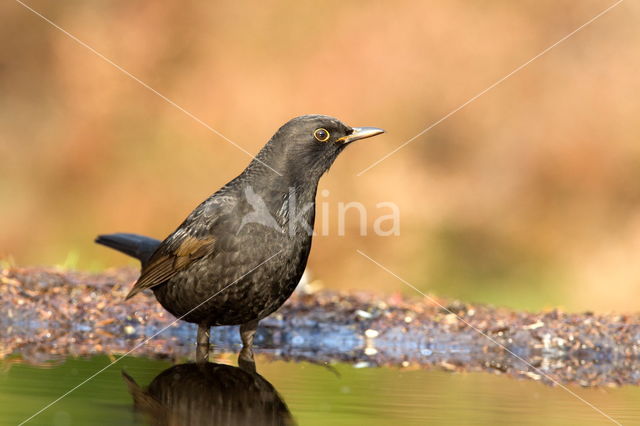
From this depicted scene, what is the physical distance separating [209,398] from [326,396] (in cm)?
53

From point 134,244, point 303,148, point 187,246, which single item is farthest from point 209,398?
point 134,244

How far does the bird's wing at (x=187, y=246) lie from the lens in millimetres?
5488

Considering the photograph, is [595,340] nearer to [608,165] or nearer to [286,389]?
[286,389]

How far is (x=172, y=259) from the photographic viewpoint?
5.70 meters

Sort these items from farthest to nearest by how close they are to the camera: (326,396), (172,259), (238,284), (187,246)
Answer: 1. (172,259)
2. (187,246)
3. (238,284)
4. (326,396)

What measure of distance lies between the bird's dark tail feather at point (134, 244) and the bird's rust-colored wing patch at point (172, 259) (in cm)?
66

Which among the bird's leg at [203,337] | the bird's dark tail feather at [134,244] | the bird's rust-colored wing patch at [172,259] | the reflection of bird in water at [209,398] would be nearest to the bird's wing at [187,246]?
the bird's rust-colored wing patch at [172,259]

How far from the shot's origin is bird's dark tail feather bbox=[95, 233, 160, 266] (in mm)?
6680

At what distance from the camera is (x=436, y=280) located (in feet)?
38.9

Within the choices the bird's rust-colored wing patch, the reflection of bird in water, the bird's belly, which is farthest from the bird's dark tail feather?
the reflection of bird in water

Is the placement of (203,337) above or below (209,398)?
above

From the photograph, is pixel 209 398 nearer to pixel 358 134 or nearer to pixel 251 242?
pixel 251 242

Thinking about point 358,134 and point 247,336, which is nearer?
point 247,336

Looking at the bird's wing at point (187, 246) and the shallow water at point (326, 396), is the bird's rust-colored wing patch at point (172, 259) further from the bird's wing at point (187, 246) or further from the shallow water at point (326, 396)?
the shallow water at point (326, 396)
